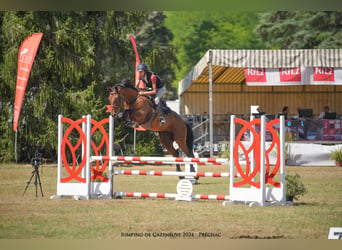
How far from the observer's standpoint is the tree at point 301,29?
26.2 metres

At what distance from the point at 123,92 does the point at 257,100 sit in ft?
39.8

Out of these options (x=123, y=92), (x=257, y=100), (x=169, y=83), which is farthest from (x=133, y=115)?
(x=169, y=83)

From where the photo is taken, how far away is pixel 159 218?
7562 mm

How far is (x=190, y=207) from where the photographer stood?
8.40m

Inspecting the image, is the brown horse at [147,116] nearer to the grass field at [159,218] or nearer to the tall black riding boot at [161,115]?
the tall black riding boot at [161,115]

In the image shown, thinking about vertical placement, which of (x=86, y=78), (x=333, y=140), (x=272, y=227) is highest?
(x=86, y=78)

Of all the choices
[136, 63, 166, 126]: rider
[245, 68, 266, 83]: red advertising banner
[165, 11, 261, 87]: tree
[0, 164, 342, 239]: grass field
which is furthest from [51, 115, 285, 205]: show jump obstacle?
[165, 11, 261, 87]: tree

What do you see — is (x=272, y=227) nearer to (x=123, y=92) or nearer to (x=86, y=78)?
(x=123, y=92)

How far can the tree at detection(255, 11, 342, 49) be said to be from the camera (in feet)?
86.0

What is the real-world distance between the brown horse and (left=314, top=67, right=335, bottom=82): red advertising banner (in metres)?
6.70

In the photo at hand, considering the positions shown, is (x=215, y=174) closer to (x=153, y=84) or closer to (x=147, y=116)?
(x=153, y=84)

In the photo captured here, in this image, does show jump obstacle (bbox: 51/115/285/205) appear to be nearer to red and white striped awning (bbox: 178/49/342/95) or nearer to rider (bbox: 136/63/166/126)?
rider (bbox: 136/63/166/126)

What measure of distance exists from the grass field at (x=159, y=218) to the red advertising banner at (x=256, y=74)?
23.0 feet
